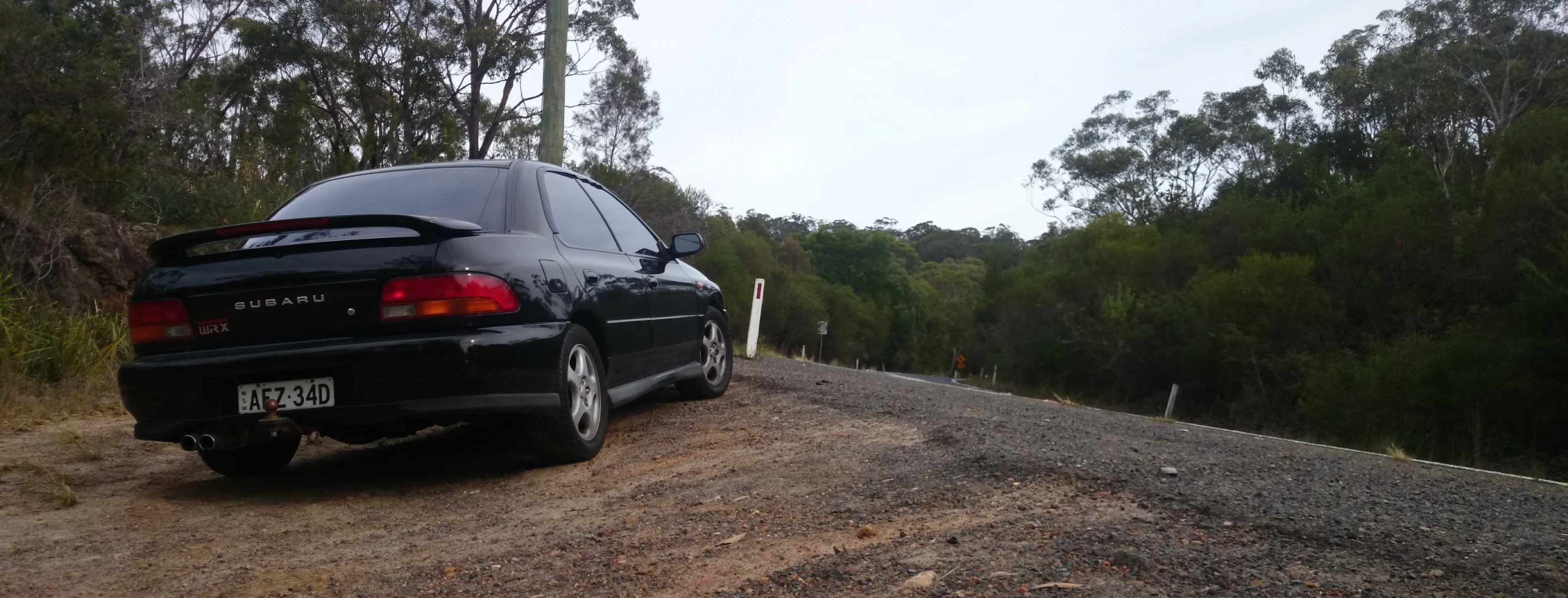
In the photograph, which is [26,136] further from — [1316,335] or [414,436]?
[1316,335]

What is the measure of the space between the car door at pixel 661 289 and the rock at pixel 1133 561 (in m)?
3.11

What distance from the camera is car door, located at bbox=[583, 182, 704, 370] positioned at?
5.57 m

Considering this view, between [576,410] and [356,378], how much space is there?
3.03 feet

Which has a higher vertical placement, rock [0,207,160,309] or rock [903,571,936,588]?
rock [0,207,160,309]

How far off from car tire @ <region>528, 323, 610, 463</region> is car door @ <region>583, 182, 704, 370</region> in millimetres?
781

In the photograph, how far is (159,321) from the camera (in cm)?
407

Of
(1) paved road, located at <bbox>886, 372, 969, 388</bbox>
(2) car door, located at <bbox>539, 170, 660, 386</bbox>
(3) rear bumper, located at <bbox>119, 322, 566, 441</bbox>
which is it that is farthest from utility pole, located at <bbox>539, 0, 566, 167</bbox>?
(1) paved road, located at <bbox>886, 372, 969, 388</bbox>

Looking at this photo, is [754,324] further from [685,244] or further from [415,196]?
[415,196]

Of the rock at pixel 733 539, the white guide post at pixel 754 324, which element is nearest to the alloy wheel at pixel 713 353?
the rock at pixel 733 539

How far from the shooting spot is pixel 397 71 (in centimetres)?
2427

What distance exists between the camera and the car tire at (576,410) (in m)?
4.30

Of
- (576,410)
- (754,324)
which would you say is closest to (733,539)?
(576,410)

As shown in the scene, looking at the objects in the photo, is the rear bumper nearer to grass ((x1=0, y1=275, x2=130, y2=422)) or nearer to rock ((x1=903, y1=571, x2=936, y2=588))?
rock ((x1=903, y1=571, x2=936, y2=588))

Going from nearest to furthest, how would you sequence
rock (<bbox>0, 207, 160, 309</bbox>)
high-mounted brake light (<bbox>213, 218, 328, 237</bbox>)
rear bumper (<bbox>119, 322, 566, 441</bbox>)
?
rear bumper (<bbox>119, 322, 566, 441</bbox>) → high-mounted brake light (<bbox>213, 218, 328, 237</bbox>) → rock (<bbox>0, 207, 160, 309</bbox>)
